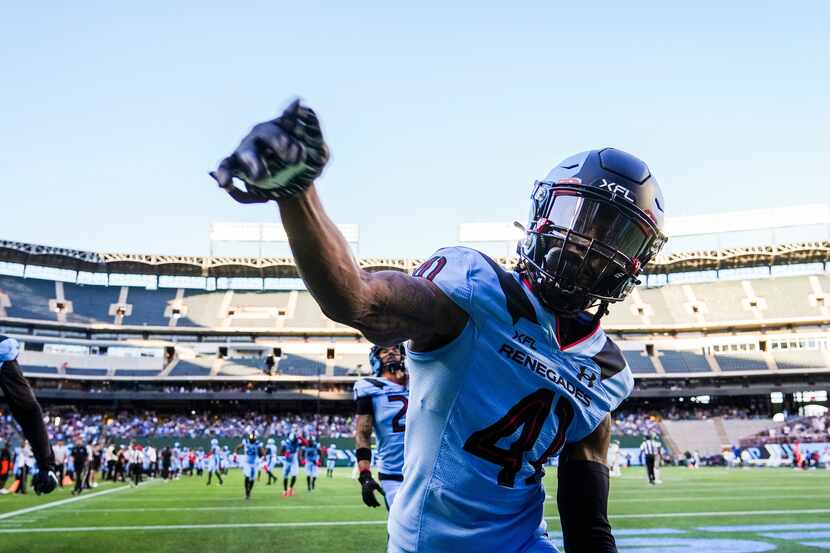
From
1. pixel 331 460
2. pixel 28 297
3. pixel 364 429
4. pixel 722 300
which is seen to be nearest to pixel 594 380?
pixel 364 429

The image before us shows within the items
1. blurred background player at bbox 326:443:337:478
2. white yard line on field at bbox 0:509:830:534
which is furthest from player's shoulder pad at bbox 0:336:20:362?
blurred background player at bbox 326:443:337:478

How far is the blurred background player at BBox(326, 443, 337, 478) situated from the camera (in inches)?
1254

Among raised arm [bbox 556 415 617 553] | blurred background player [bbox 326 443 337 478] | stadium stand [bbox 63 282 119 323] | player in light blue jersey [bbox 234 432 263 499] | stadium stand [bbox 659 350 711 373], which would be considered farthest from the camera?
stadium stand [bbox 63 282 119 323]

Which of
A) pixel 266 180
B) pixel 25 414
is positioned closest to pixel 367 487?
pixel 25 414

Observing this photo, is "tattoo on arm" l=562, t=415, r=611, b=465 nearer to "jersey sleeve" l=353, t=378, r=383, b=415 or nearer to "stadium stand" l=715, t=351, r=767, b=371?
"jersey sleeve" l=353, t=378, r=383, b=415

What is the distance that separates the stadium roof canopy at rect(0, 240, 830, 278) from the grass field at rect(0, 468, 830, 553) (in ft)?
124

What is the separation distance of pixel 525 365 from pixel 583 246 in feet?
1.46

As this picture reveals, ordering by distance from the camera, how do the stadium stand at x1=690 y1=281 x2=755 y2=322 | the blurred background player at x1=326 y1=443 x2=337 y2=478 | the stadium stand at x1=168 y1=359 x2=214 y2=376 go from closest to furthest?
the blurred background player at x1=326 y1=443 x2=337 y2=478, the stadium stand at x1=168 y1=359 x2=214 y2=376, the stadium stand at x1=690 y1=281 x2=755 y2=322

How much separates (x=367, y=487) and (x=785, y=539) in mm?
4885

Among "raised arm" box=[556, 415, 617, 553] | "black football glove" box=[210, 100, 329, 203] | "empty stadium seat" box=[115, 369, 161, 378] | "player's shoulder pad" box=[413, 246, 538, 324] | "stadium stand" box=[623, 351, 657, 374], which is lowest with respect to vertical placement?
"empty stadium seat" box=[115, 369, 161, 378]

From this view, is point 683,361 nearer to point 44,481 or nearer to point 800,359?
point 800,359

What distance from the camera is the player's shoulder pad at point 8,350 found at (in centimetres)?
676

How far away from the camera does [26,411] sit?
263 inches

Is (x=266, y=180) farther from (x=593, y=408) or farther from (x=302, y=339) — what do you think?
(x=302, y=339)
